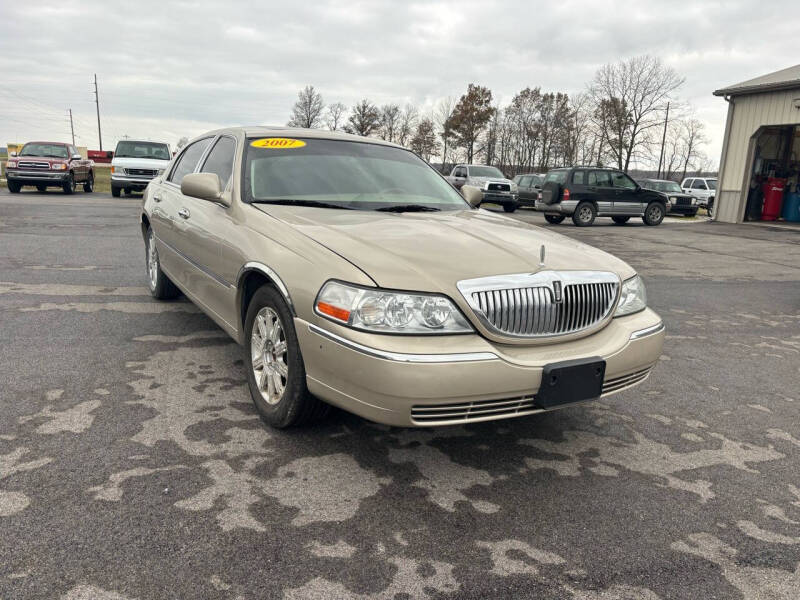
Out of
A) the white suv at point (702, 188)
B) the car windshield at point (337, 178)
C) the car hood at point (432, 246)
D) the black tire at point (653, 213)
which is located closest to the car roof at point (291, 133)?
the car windshield at point (337, 178)

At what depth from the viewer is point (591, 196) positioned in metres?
18.8

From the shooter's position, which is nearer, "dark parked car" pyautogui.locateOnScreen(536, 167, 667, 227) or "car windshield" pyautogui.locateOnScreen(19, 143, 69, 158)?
"dark parked car" pyautogui.locateOnScreen(536, 167, 667, 227)

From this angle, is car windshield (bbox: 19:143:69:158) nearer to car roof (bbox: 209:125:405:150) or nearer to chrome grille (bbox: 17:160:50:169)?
chrome grille (bbox: 17:160:50:169)

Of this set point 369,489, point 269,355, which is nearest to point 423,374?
point 369,489

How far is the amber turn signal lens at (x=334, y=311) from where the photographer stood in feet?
8.63

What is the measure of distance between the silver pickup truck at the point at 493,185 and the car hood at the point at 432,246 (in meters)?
21.0

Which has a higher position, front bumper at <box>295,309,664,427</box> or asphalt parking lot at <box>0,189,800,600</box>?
front bumper at <box>295,309,664,427</box>

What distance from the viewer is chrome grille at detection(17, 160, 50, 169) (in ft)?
69.5

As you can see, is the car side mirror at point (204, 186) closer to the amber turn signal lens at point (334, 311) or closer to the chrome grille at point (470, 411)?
the amber turn signal lens at point (334, 311)

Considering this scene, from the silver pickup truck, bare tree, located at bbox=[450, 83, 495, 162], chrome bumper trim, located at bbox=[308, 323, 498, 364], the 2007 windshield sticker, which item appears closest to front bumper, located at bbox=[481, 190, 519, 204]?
the silver pickup truck

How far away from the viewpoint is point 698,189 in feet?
105

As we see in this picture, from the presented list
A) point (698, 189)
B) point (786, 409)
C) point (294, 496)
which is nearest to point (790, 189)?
point (698, 189)

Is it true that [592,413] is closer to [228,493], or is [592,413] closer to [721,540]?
[721,540]

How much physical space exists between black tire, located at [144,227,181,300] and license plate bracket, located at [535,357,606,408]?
13.9 feet
